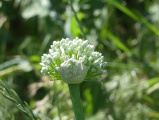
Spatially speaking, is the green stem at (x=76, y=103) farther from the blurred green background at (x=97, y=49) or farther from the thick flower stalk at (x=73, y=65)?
the blurred green background at (x=97, y=49)

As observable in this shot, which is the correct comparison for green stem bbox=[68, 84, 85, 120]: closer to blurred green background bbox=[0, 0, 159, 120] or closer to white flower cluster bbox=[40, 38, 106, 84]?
white flower cluster bbox=[40, 38, 106, 84]

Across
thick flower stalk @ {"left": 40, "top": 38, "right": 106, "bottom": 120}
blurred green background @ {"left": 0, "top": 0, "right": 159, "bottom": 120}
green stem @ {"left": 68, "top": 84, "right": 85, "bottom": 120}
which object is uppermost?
blurred green background @ {"left": 0, "top": 0, "right": 159, "bottom": 120}

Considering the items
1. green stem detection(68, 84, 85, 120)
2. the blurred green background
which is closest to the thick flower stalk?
green stem detection(68, 84, 85, 120)

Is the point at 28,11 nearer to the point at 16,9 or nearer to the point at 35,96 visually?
the point at 16,9

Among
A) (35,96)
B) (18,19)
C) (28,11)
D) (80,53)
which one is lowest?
(80,53)

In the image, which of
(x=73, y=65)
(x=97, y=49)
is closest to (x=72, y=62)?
(x=73, y=65)

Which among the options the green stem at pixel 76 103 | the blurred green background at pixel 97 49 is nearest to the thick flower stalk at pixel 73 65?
the green stem at pixel 76 103

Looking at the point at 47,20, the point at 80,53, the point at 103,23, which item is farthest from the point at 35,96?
the point at 80,53
